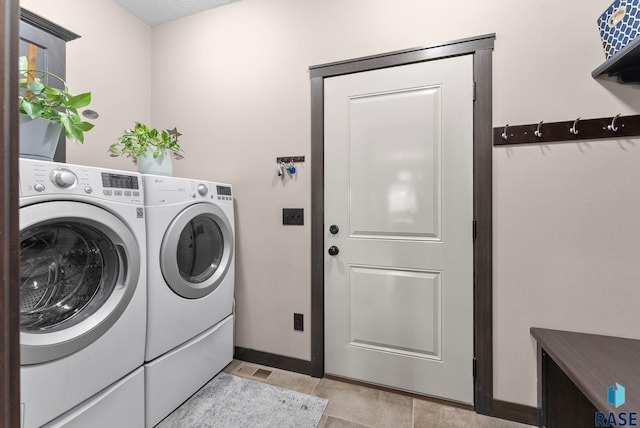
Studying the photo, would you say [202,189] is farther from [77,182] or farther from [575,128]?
[575,128]

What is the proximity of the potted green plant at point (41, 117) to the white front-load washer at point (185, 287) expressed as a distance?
0.34 metres

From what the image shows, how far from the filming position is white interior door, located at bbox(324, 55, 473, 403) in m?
1.52

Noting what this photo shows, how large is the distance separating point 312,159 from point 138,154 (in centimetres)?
102

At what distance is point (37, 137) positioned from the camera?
1.11m

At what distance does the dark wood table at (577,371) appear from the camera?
1.01 meters

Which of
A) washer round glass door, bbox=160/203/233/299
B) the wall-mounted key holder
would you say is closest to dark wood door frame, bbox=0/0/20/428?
washer round glass door, bbox=160/203/233/299

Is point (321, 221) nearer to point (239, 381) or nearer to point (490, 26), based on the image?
point (239, 381)

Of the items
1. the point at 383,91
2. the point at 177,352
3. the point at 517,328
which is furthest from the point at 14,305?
the point at 517,328

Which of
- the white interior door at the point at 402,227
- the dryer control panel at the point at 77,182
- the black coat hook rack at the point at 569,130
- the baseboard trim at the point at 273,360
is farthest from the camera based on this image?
the baseboard trim at the point at 273,360

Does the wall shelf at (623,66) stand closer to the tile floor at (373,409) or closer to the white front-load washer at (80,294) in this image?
the tile floor at (373,409)

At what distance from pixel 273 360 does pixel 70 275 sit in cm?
128

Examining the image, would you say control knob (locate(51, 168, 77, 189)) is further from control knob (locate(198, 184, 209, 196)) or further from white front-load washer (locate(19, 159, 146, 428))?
control knob (locate(198, 184, 209, 196))

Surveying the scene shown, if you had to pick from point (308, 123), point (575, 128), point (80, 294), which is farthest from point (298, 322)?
point (575, 128)

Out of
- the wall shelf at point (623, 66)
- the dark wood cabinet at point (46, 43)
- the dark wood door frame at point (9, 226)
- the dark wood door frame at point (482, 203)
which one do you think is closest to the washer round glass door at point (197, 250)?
the dark wood cabinet at point (46, 43)
